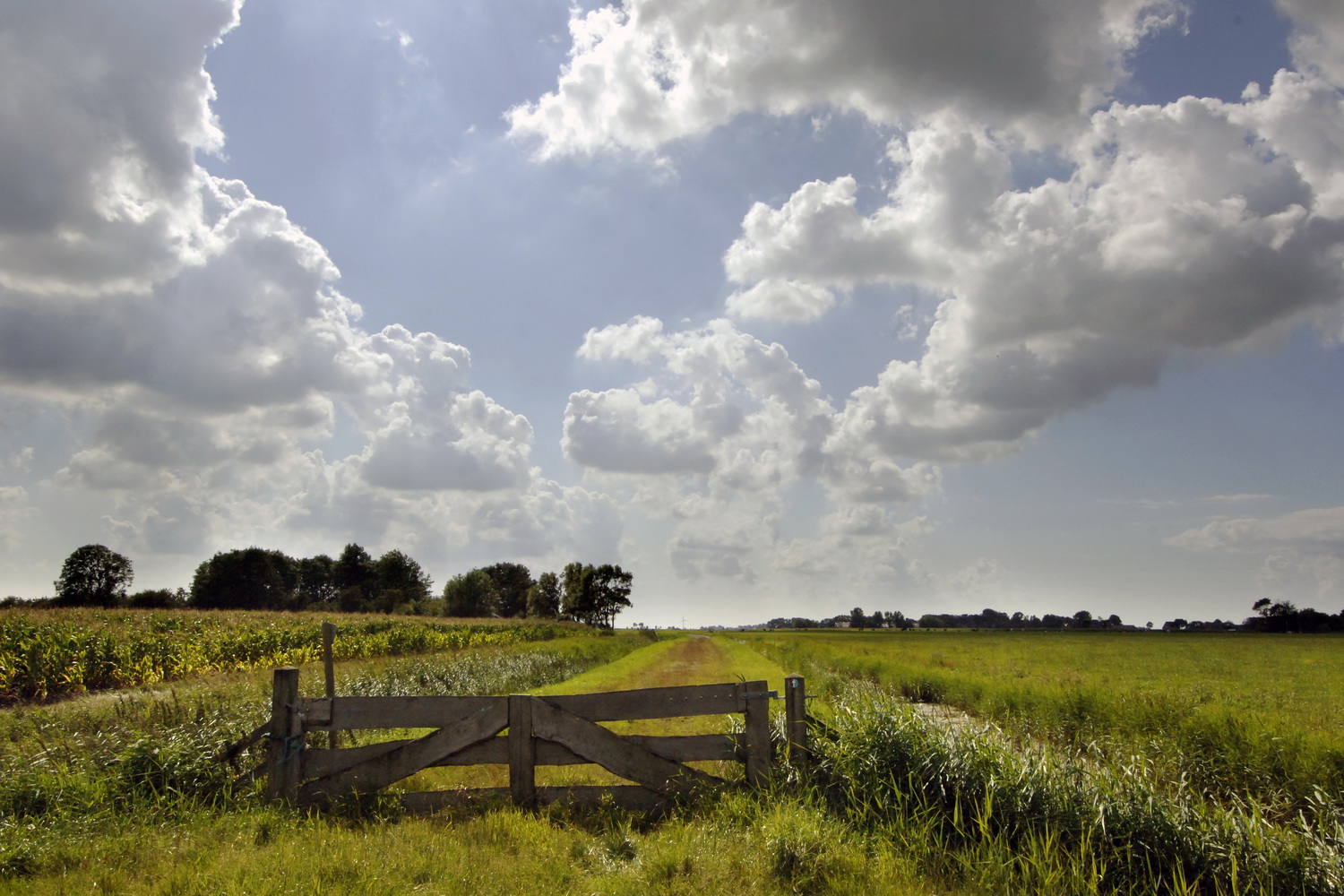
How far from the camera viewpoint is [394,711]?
759 cm

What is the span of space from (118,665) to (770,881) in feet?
65.7

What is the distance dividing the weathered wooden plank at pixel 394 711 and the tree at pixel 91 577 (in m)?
85.3

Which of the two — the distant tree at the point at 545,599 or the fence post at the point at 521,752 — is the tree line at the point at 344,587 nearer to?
the distant tree at the point at 545,599

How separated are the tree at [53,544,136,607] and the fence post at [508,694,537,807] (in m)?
86.5

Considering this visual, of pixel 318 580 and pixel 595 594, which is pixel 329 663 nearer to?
pixel 595 594

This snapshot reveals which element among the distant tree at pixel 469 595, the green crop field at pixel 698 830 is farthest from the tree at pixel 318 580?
the green crop field at pixel 698 830

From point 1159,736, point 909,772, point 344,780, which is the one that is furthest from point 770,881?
point 1159,736

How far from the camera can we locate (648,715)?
767 cm

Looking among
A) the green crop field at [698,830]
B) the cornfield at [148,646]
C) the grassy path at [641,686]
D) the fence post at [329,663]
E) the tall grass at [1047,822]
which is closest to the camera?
the green crop field at [698,830]

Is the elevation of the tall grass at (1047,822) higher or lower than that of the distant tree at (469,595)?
higher

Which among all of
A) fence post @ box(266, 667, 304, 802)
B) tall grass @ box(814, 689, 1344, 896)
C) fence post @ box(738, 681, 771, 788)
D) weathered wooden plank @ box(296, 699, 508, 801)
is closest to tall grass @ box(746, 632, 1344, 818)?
tall grass @ box(814, 689, 1344, 896)

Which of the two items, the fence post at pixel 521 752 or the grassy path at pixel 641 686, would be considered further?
the grassy path at pixel 641 686

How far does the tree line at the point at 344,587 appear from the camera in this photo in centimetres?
7669

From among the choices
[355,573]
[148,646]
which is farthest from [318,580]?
[148,646]
